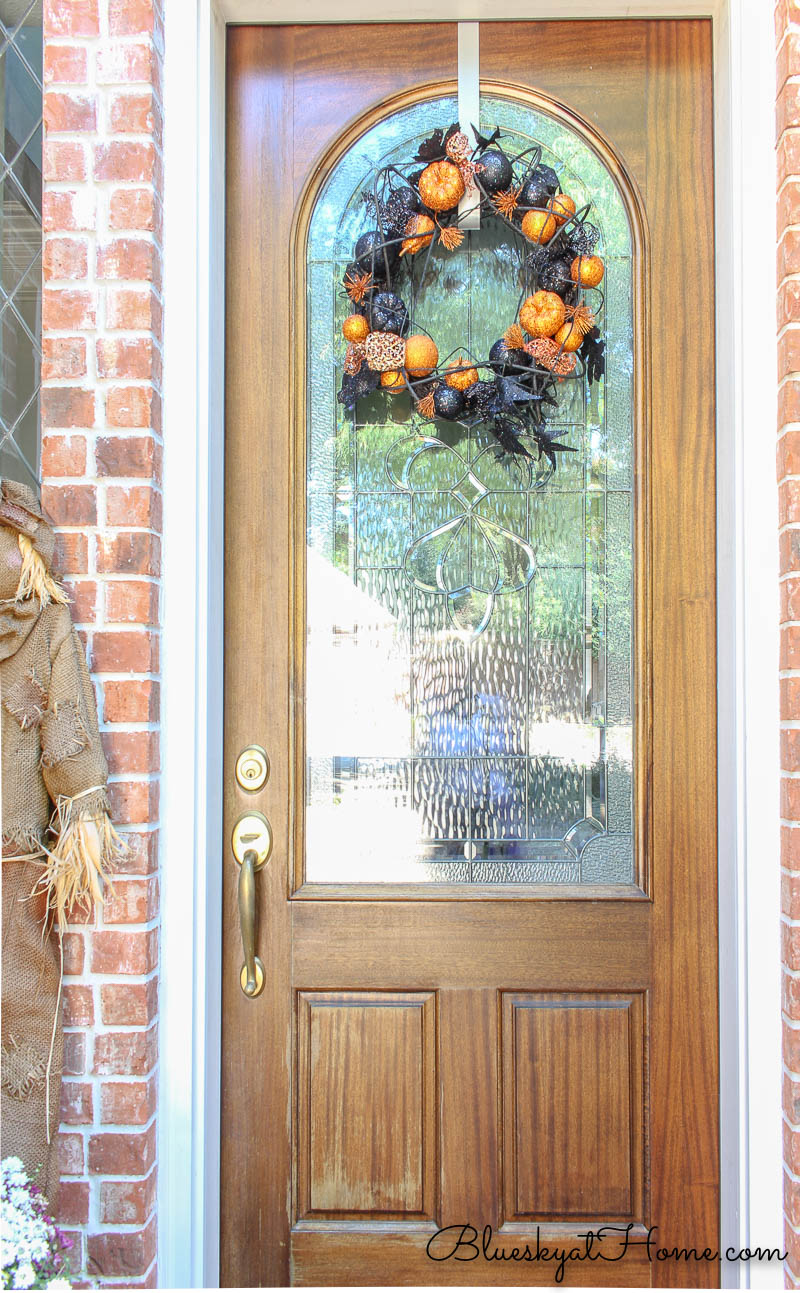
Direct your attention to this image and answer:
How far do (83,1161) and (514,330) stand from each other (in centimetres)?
158

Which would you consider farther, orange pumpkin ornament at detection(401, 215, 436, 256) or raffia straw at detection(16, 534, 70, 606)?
orange pumpkin ornament at detection(401, 215, 436, 256)

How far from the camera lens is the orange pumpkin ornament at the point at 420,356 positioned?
5.40 ft

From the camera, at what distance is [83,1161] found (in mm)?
1423

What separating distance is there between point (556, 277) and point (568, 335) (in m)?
0.12

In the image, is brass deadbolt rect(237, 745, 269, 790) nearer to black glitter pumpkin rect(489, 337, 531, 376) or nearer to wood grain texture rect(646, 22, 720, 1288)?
wood grain texture rect(646, 22, 720, 1288)

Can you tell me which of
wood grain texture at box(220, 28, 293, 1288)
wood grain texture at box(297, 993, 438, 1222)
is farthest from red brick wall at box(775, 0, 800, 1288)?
wood grain texture at box(220, 28, 293, 1288)

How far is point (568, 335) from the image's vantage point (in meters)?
1.63

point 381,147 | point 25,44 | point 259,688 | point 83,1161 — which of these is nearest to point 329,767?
point 259,688

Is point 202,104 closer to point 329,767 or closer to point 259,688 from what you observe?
point 259,688

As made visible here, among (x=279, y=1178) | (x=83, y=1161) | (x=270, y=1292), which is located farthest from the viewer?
(x=279, y=1178)

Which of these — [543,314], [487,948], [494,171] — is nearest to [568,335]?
[543,314]

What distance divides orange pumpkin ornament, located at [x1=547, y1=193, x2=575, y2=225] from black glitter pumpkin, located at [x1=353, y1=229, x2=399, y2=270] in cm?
29

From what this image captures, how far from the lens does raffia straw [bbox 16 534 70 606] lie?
1.37 m
